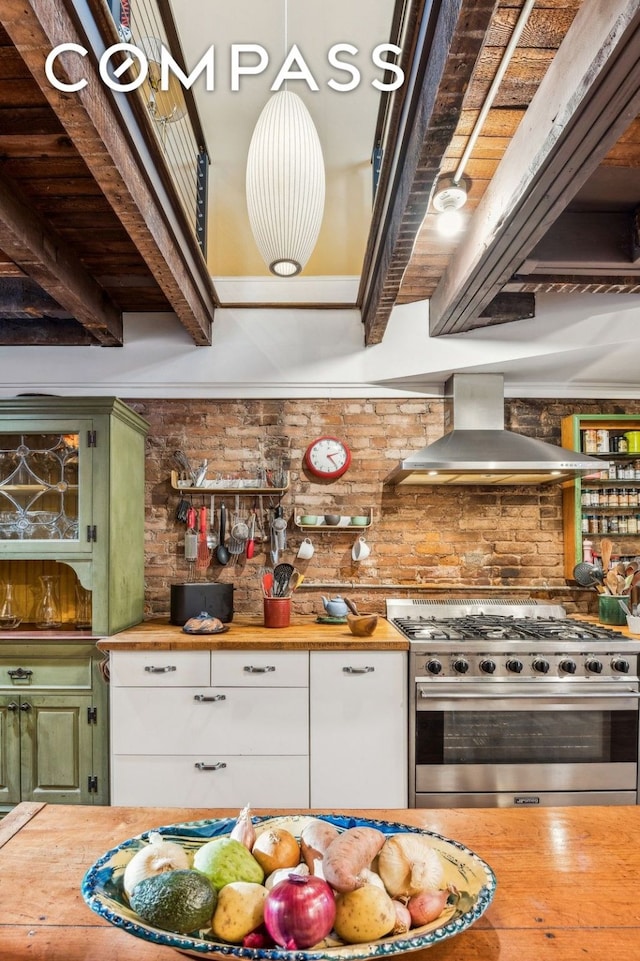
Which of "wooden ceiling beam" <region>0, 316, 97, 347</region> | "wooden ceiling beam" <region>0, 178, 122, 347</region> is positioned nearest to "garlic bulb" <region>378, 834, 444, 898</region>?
"wooden ceiling beam" <region>0, 178, 122, 347</region>

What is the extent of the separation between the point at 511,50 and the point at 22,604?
130 inches

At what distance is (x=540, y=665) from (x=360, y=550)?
3.86 feet

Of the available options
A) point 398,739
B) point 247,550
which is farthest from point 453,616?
point 247,550

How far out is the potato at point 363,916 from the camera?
0.76 meters

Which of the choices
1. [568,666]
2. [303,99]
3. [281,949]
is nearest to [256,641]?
[568,666]

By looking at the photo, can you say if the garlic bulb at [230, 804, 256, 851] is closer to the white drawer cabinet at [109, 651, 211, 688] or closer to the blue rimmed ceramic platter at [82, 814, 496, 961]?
the blue rimmed ceramic platter at [82, 814, 496, 961]

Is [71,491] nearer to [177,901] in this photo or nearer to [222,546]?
[222,546]

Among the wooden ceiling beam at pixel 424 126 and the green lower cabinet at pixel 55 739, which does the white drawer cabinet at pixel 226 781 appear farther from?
the wooden ceiling beam at pixel 424 126

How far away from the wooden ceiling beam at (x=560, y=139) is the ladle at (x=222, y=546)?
1.79m

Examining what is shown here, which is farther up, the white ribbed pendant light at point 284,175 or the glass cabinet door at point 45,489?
the white ribbed pendant light at point 284,175

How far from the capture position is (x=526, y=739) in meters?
2.87

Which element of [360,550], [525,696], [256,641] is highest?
[360,550]

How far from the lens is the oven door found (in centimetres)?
284

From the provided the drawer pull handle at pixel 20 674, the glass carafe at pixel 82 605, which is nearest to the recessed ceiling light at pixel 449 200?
the glass carafe at pixel 82 605
